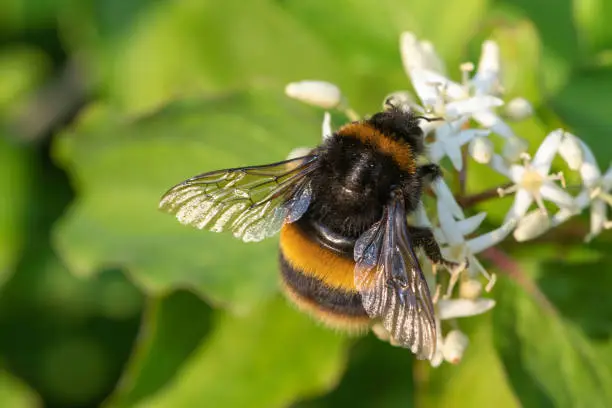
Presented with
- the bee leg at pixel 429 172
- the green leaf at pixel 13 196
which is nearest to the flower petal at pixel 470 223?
the bee leg at pixel 429 172

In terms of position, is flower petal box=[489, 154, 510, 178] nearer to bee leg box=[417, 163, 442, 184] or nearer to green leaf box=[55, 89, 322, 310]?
bee leg box=[417, 163, 442, 184]

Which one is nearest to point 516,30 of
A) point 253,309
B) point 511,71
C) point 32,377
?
point 511,71

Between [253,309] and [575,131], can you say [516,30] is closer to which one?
[575,131]

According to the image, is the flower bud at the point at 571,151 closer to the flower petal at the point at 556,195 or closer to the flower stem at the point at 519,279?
the flower petal at the point at 556,195

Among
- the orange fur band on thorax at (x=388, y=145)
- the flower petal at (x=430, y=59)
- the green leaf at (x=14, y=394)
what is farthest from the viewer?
the green leaf at (x=14, y=394)

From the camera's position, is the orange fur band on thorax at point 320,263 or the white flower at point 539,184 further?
the white flower at point 539,184

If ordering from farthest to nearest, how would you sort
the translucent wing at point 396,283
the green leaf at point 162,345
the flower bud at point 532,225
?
the green leaf at point 162,345 < the flower bud at point 532,225 < the translucent wing at point 396,283
